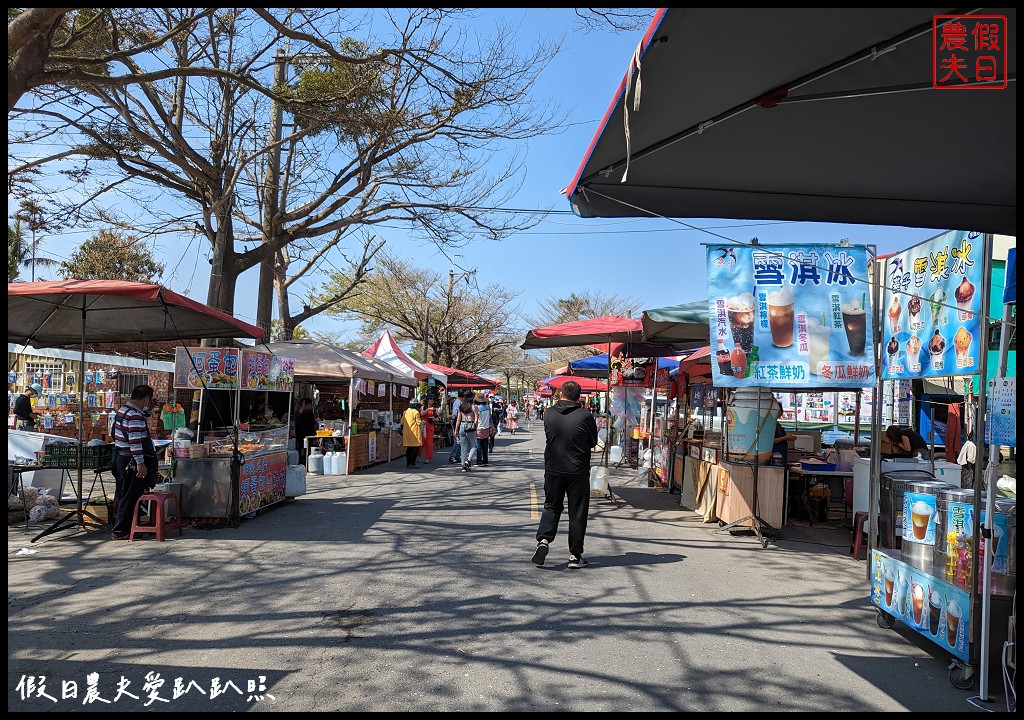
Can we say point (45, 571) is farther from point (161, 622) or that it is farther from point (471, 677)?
point (471, 677)

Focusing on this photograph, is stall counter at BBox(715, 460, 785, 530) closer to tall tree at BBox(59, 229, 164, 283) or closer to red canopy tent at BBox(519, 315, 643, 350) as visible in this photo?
red canopy tent at BBox(519, 315, 643, 350)

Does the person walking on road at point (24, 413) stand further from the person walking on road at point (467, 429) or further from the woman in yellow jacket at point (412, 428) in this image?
the person walking on road at point (467, 429)

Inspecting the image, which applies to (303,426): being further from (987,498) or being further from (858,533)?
(987,498)

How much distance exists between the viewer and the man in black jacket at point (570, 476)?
7004mm

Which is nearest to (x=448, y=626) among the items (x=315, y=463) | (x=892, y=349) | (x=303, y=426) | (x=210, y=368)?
(x=892, y=349)

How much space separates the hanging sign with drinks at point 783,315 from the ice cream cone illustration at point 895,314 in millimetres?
1087

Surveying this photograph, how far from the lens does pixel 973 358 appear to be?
14.9ft

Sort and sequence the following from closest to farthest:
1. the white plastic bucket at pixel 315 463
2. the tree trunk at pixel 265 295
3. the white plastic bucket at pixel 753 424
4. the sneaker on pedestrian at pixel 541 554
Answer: the sneaker on pedestrian at pixel 541 554, the white plastic bucket at pixel 753 424, the white plastic bucket at pixel 315 463, the tree trunk at pixel 265 295

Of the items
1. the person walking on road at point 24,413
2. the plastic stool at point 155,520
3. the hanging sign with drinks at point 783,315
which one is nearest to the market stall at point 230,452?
the plastic stool at point 155,520

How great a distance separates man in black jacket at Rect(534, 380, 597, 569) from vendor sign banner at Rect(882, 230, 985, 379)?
2.86 m

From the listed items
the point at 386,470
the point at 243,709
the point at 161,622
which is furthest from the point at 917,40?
the point at 386,470

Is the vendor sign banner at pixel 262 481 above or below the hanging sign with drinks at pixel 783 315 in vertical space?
below

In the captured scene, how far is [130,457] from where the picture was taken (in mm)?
7949

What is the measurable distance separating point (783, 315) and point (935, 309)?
7.15ft
